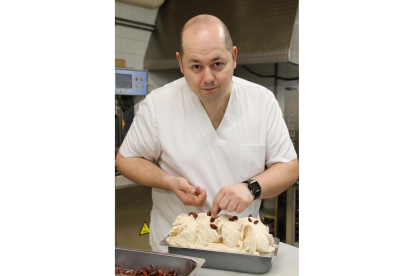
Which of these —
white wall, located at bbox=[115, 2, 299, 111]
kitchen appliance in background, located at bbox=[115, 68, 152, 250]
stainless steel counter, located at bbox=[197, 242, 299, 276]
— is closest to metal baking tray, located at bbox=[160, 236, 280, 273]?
stainless steel counter, located at bbox=[197, 242, 299, 276]

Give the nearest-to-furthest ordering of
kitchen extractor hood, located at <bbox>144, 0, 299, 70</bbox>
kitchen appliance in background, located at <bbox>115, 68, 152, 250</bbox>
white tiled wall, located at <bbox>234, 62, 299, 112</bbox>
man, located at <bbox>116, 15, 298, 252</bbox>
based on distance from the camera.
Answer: man, located at <bbox>116, 15, 298, 252</bbox>
kitchen extractor hood, located at <bbox>144, 0, 299, 70</bbox>
kitchen appliance in background, located at <bbox>115, 68, 152, 250</bbox>
white tiled wall, located at <bbox>234, 62, 299, 112</bbox>

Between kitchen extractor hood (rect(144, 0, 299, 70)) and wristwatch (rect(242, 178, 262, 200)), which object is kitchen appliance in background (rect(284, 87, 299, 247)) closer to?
kitchen extractor hood (rect(144, 0, 299, 70))

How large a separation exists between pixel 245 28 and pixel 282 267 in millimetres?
1793

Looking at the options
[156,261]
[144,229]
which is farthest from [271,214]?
[156,261]

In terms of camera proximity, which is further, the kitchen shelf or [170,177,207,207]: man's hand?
the kitchen shelf

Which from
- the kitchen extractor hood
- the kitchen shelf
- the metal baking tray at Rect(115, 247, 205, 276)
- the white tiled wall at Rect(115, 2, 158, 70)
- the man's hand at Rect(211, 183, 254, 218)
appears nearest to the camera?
the metal baking tray at Rect(115, 247, 205, 276)

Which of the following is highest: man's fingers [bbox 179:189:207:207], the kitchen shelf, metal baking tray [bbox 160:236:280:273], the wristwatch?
the wristwatch

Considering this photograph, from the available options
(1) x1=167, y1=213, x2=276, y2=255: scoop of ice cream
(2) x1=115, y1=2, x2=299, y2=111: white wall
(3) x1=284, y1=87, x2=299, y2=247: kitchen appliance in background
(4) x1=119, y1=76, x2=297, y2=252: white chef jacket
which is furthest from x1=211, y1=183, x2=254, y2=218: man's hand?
(2) x1=115, y1=2, x2=299, y2=111: white wall

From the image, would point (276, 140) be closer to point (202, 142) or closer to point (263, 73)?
point (202, 142)

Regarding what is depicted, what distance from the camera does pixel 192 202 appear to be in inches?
40.7

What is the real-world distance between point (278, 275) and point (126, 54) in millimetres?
2208

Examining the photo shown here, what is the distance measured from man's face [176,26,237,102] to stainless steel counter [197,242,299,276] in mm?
530

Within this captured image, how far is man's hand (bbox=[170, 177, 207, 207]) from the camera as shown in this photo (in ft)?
3.29

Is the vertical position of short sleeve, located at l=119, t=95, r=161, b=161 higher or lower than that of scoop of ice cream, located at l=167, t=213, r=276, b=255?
higher
